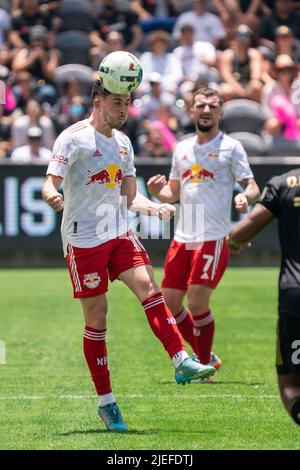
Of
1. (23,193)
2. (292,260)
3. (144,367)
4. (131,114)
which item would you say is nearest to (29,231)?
(23,193)

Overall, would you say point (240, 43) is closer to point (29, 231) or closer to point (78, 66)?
point (78, 66)

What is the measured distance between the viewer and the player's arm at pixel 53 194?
27.0 feet

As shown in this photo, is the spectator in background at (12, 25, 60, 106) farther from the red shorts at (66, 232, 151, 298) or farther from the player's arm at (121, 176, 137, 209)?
the red shorts at (66, 232, 151, 298)

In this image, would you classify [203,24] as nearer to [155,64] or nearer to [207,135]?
[155,64]

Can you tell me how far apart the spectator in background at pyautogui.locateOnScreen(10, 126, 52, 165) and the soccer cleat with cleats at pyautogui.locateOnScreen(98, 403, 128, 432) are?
40.0 feet

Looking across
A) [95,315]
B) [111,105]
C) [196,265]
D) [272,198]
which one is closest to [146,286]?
[95,315]

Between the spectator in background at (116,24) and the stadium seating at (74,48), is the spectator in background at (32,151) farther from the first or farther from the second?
the spectator in background at (116,24)

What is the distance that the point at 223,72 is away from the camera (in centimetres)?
2370

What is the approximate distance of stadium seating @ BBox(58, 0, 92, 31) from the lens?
81.4 feet

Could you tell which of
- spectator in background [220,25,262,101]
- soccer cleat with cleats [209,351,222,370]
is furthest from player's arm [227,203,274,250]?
spectator in background [220,25,262,101]

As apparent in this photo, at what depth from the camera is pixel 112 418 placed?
28.4 feet

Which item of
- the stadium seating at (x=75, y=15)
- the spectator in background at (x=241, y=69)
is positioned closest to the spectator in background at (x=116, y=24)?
the stadium seating at (x=75, y=15)

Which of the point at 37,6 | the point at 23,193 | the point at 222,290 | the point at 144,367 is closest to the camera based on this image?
the point at 144,367
